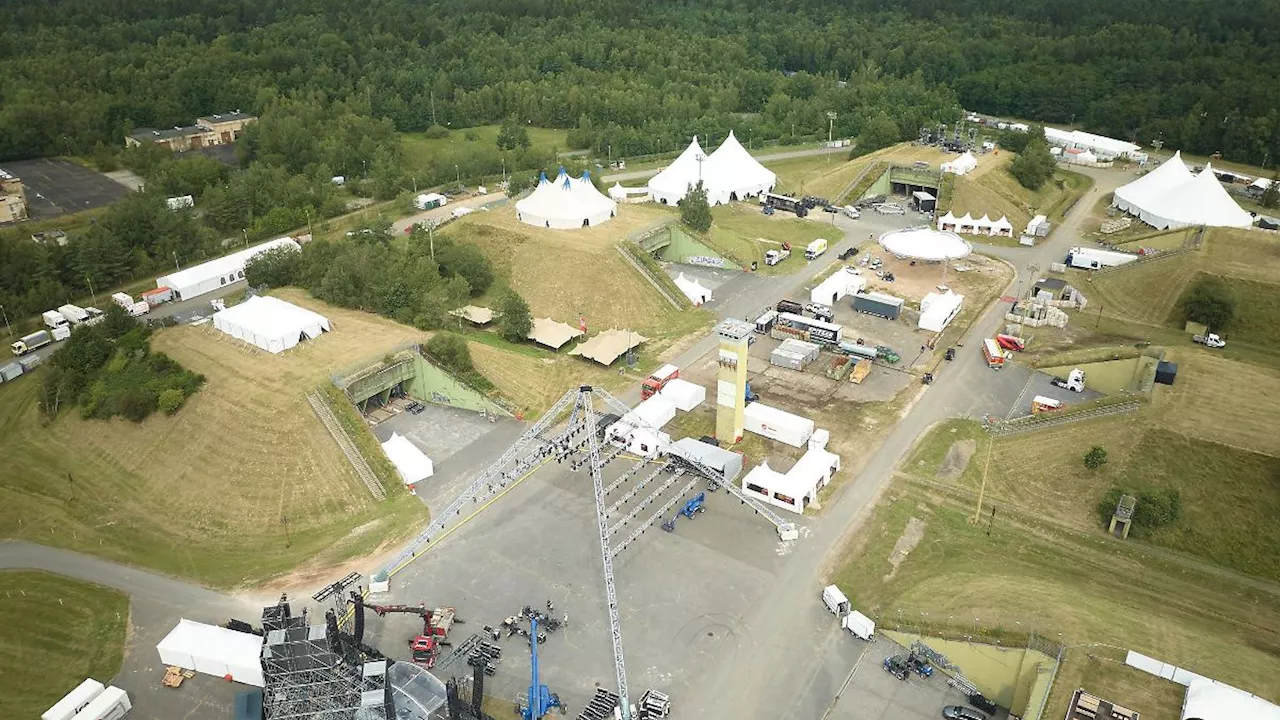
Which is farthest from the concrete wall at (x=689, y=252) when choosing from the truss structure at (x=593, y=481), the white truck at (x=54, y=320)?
the white truck at (x=54, y=320)

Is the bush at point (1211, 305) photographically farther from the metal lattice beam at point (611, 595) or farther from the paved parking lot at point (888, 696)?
the metal lattice beam at point (611, 595)

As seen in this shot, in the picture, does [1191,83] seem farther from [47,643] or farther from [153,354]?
[47,643]

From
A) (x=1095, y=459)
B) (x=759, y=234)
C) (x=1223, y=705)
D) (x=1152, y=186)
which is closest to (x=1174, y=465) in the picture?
(x=1095, y=459)

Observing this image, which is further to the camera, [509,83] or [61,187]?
[509,83]

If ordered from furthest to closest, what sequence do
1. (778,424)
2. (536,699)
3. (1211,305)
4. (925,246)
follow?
1. (925,246)
2. (1211,305)
3. (778,424)
4. (536,699)

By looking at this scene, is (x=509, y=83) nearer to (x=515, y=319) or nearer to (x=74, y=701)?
(x=515, y=319)

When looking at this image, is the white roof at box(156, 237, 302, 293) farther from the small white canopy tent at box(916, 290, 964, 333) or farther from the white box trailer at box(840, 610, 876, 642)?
the white box trailer at box(840, 610, 876, 642)
